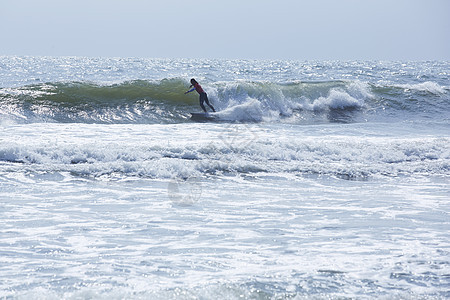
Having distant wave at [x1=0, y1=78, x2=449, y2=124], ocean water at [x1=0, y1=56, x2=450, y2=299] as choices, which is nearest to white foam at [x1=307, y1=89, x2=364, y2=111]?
distant wave at [x1=0, y1=78, x2=449, y2=124]

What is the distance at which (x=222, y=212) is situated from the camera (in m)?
6.41

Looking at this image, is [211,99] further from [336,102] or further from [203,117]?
[336,102]

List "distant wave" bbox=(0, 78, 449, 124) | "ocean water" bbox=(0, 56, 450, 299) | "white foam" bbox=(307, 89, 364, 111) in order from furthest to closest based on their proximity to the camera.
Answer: "white foam" bbox=(307, 89, 364, 111) → "distant wave" bbox=(0, 78, 449, 124) → "ocean water" bbox=(0, 56, 450, 299)

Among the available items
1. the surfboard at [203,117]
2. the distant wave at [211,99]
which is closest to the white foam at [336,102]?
the distant wave at [211,99]

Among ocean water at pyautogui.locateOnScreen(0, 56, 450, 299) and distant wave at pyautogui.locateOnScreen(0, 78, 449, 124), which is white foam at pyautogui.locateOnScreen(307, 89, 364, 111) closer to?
distant wave at pyautogui.locateOnScreen(0, 78, 449, 124)

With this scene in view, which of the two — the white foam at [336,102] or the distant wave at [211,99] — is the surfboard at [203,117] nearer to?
the distant wave at [211,99]

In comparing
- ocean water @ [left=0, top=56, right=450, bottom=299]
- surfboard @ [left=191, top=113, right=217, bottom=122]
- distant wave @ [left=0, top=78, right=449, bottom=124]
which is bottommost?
ocean water @ [left=0, top=56, right=450, bottom=299]

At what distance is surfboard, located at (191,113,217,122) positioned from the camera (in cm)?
1685

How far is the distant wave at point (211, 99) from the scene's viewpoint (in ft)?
55.2

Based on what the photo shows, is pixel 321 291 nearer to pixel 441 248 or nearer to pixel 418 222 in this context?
pixel 441 248

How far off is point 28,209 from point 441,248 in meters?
5.24

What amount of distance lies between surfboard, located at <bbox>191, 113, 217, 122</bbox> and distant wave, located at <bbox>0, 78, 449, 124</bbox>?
0.32 metres

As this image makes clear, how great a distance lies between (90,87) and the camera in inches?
782

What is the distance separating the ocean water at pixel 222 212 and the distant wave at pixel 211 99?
1296 mm
